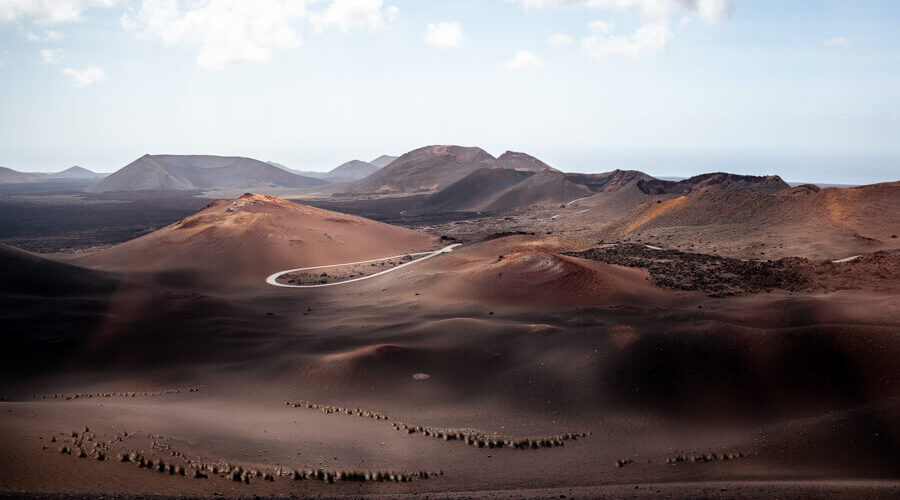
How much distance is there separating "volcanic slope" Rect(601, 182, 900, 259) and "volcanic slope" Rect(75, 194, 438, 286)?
25660mm

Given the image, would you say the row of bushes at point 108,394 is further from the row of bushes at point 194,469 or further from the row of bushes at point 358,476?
the row of bushes at point 358,476

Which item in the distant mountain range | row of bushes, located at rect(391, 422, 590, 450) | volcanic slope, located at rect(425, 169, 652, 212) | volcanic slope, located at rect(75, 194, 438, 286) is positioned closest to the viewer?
row of bushes, located at rect(391, 422, 590, 450)

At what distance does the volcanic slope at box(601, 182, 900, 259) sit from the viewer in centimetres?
4184

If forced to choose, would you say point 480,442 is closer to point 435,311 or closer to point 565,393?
point 565,393

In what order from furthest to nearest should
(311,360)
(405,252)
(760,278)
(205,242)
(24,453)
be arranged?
(405,252) → (205,242) → (760,278) → (311,360) → (24,453)

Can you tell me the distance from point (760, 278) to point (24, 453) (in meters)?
34.1

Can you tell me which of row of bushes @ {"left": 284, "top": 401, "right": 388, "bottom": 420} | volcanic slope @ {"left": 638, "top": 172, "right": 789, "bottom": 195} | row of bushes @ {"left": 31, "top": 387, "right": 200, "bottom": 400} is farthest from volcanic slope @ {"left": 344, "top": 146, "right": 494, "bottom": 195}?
row of bushes @ {"left": 284, "top": 401, "right": 388, "bottom": 420}

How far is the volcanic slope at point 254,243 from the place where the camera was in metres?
47.8

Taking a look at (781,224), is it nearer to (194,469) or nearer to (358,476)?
(358,476)

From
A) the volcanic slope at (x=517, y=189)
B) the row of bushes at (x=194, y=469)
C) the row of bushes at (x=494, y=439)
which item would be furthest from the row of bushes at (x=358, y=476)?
the volcanic slope at (x=517, y=189)

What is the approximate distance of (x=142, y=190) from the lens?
190 m

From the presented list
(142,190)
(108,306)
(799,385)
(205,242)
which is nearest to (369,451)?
(799,385)

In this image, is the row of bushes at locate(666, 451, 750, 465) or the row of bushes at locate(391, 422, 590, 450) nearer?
the row of bushes at locate(666, 451, 750, 465)

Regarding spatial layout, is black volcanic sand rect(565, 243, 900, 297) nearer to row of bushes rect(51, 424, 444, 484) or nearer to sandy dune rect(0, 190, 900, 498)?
sandy dune rect(0, 190, 900, 498)
